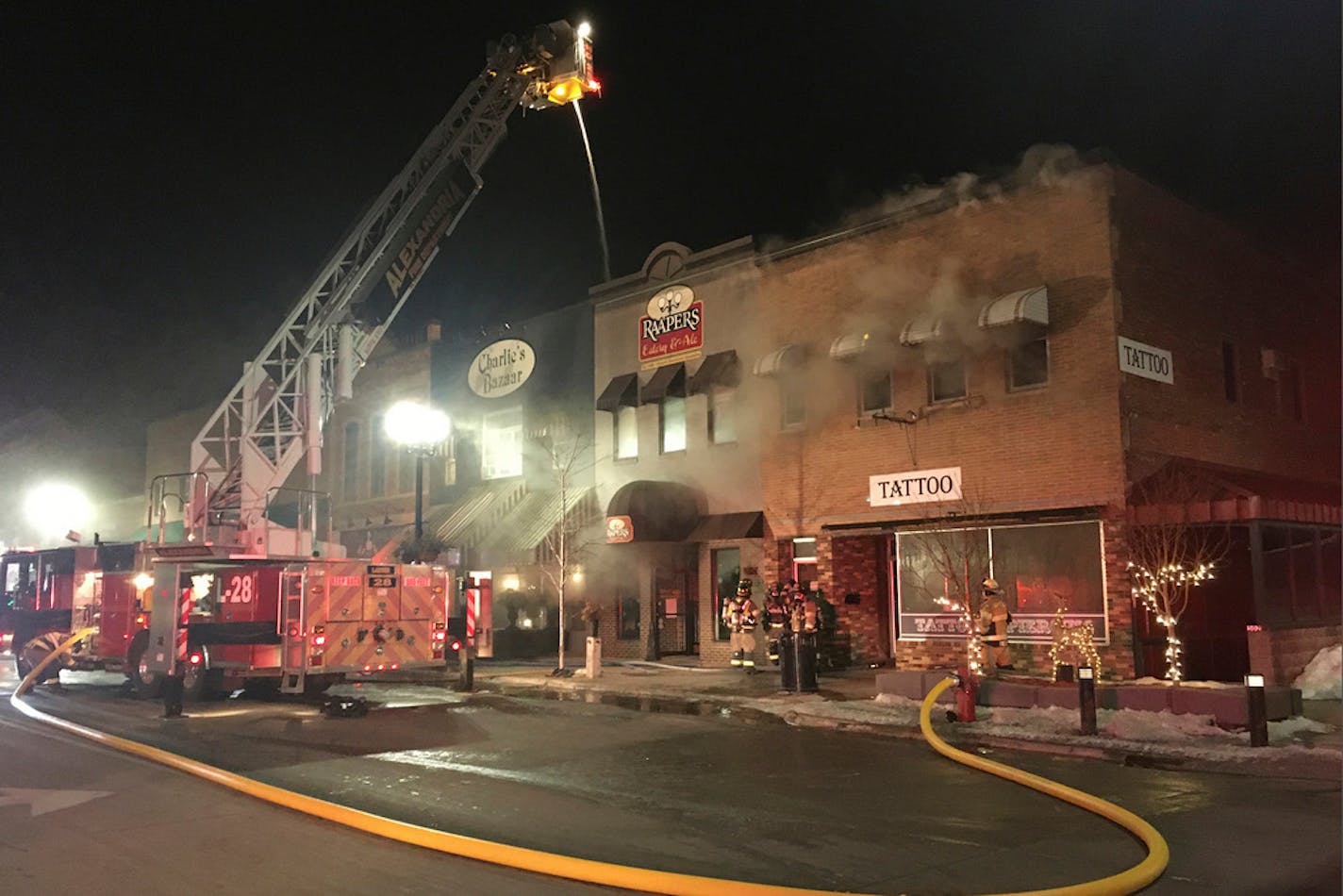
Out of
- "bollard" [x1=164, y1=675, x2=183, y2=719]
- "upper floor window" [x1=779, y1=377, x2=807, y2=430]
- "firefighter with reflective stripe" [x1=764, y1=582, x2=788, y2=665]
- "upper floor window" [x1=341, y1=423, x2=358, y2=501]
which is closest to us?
Answer: "bollard" [x1=164, y1=675, x2=183, y2=719]

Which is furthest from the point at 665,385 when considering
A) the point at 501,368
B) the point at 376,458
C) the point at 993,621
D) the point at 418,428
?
the point at 376,458

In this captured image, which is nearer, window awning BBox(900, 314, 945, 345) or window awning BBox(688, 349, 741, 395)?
window awning BBox(900, 314, 945, 345)

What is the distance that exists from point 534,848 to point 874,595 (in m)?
13.3

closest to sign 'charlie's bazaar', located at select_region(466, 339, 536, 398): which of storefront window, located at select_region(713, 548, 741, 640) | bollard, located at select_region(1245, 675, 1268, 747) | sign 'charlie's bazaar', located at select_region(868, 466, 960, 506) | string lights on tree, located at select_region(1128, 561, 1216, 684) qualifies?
storefront window, located at select_region(713, 548, 741, 640)

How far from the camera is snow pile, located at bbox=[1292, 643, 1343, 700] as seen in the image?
44.6ft

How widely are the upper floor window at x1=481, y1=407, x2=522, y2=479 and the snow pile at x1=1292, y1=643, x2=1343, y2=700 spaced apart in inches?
610

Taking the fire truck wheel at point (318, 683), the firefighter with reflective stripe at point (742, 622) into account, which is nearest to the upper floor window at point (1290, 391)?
the firefighter with reflective stripe at point (742, 622)

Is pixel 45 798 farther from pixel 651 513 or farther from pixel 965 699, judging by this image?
pixel 651 513

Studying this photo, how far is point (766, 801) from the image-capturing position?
25.7 ft

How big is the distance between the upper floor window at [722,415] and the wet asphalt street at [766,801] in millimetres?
8213

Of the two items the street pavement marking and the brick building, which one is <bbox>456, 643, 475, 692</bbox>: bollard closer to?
the brick building

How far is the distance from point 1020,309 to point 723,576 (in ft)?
26.4

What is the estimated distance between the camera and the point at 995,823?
23.1 ft

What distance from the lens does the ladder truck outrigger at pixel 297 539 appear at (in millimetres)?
13320
